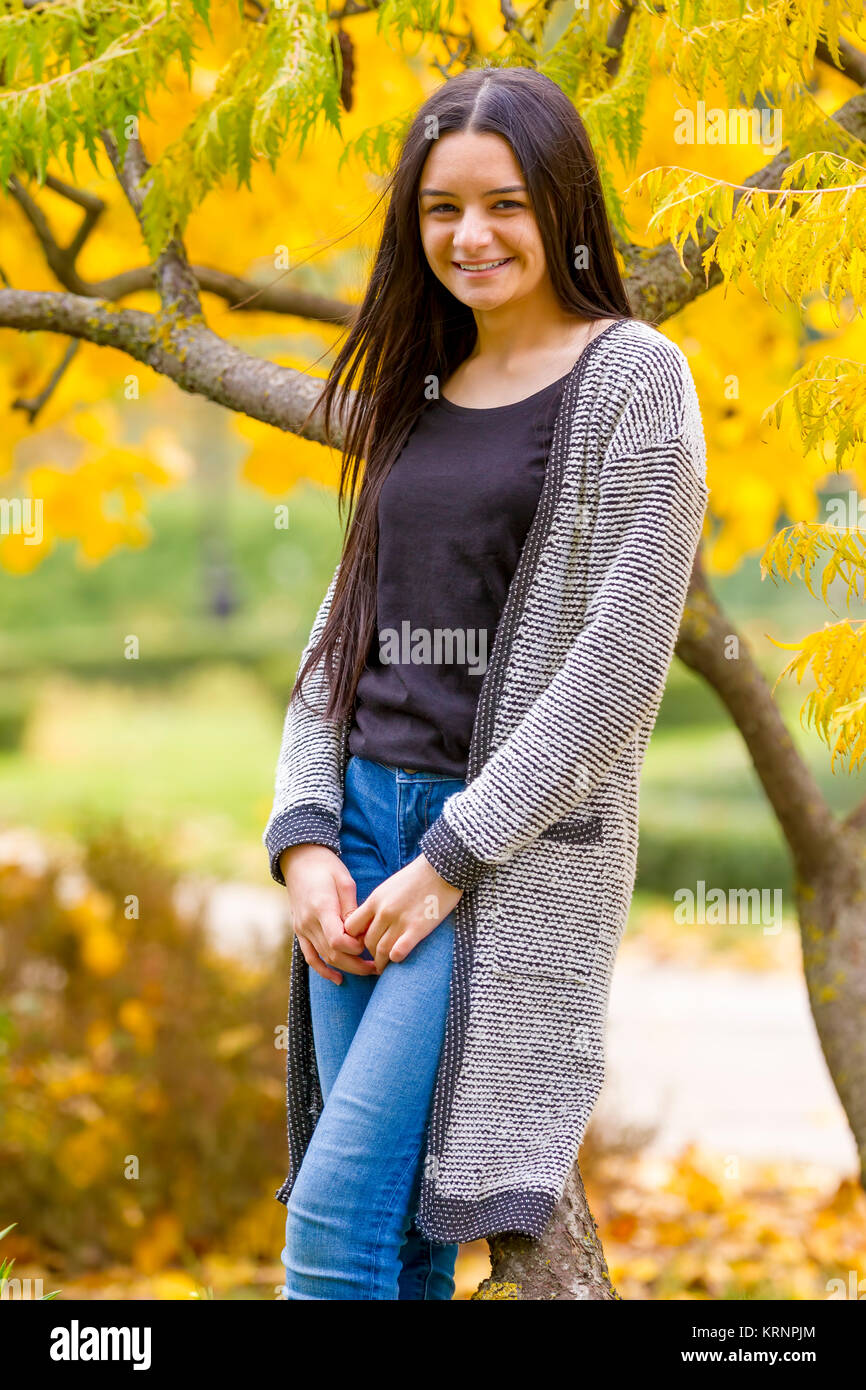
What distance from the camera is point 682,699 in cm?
959

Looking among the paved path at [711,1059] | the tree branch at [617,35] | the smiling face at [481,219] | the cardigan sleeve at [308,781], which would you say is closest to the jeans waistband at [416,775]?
the cardigan sleeve at [308,781]

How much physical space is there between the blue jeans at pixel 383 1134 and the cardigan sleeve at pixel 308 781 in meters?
0.10

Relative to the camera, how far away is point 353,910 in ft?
5.44

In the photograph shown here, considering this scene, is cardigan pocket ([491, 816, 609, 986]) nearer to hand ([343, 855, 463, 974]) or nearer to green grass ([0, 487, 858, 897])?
hand ([343, 855, 463, 974])

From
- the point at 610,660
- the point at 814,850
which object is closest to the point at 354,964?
the point at 610,660

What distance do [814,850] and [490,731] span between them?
1468mm

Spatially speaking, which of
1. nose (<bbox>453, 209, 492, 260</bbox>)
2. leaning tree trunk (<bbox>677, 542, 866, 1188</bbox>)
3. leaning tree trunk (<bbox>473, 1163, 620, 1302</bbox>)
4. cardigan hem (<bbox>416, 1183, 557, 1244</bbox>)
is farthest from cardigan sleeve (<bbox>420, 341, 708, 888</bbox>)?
leaning tree trunk (<bbox>677, 542, 866, 1188</bbox>)

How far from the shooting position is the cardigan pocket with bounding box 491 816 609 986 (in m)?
1.60

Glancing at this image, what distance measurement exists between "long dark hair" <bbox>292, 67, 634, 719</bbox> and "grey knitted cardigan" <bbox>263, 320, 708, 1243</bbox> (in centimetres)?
14

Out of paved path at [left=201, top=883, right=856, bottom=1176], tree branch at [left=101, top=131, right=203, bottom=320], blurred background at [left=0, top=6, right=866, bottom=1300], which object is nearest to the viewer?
tree branch at [left=101, top=131, right=203, bottom=320]

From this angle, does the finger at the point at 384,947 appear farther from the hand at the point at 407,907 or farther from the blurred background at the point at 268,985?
the blurred background at the point at 268,985

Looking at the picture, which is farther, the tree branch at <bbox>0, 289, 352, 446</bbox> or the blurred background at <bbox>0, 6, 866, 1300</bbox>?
the blurred background at <bbox>0, 6, 866, 1300</bbox>

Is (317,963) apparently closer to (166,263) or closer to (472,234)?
(472,234)

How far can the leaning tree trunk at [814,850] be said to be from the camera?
264 cm
